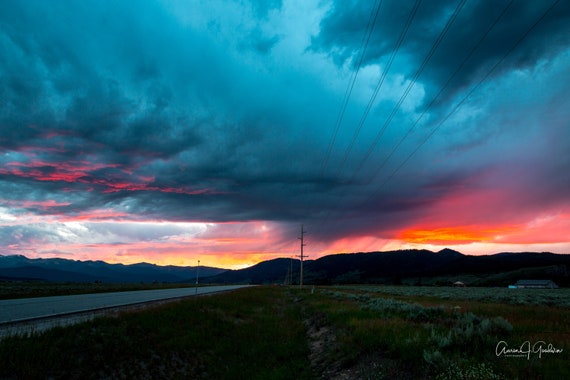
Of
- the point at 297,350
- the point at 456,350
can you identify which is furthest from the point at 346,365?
the point at 297,350

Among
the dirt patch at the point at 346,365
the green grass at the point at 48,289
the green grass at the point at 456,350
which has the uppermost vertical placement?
the green grass at the point at 456,350

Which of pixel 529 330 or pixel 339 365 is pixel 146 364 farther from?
pixel 529 330

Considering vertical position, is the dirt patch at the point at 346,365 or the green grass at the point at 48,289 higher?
the dirt patch at the point at 346,365

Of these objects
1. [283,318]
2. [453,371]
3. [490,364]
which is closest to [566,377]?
[490,364]

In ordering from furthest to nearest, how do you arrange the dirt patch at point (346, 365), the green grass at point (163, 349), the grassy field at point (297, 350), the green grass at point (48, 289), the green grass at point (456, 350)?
the green grass at point (48, 289), the green grass at point (163, 349), the dirt patch at point (346, 365), the grassy field at point (297, 350), the green grass at point (456, 350)

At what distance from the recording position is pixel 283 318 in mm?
27953

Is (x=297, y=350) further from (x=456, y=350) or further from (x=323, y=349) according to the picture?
(x=456, y=350)

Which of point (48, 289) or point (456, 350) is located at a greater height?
point (456, 350)

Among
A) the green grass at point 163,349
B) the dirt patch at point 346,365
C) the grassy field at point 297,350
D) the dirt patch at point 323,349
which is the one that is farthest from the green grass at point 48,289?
the dirt patch at point 346,365

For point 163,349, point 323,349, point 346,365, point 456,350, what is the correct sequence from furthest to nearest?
point 323,349
point 163,349
point 346,365
point 456,350

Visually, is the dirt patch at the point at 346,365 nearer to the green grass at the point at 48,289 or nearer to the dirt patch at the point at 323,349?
the dirt patch at the point at 323,349

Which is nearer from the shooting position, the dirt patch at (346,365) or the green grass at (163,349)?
the dirt patch at (346,365)

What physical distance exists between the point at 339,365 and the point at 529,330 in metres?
7.38

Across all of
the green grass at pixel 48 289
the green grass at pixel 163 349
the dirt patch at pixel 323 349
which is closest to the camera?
the green grass at pixel 163 349
